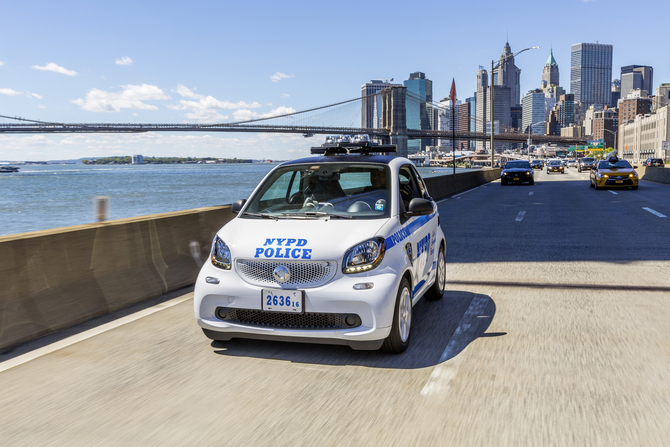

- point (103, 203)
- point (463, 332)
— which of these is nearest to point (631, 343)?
Answer: point (463, 332)

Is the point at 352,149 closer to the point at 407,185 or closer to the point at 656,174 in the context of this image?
the point at 407,185

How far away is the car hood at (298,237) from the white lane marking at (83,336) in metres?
1.62

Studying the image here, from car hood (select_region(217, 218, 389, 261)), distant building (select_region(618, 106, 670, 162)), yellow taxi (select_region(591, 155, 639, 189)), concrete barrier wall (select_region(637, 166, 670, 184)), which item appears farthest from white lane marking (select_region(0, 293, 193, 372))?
distant building (select_region(618, 106, 670, 162))

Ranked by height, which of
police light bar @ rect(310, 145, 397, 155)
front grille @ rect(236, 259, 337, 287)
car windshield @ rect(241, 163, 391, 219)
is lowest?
front grille @ rect(236, 259, 337, 287)

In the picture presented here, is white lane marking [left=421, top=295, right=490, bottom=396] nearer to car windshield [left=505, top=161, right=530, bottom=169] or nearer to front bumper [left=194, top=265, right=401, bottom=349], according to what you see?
front bumper [left=194, top=265, right=401, bottom=349]

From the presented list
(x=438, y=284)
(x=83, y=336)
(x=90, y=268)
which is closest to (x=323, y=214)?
(x=438, y=284)

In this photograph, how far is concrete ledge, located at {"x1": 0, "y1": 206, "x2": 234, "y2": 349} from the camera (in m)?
5.17

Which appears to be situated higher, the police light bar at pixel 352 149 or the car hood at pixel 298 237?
the police light bar at pixel 352 149

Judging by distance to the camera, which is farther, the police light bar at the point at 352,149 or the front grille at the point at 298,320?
the police light bar at the point at 352,149

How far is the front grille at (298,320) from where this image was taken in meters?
4.44

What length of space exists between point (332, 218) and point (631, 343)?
2651 mm

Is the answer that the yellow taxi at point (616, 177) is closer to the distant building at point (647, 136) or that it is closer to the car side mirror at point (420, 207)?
the car side mirror at point (420, 207)

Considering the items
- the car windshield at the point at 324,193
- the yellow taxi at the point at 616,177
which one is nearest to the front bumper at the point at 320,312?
the car windshield at the point at 324,193

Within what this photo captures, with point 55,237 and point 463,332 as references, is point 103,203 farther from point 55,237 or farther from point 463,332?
point 463,332
